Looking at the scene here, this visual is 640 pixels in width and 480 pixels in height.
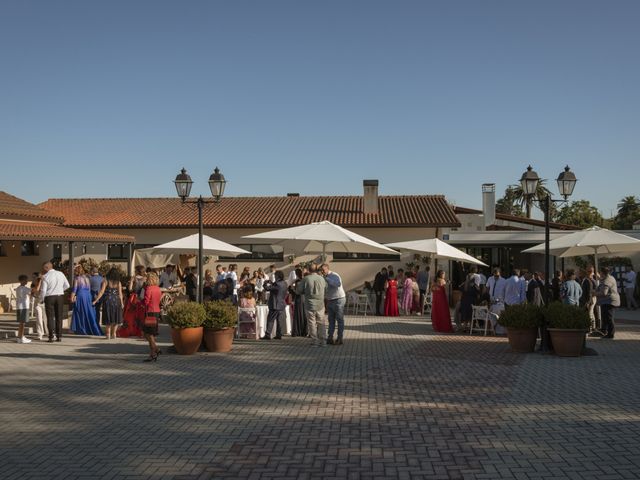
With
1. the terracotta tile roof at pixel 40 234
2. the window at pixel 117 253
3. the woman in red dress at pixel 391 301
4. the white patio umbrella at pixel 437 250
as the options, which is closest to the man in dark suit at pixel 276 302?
the white patio umbrella at pixel 437 250

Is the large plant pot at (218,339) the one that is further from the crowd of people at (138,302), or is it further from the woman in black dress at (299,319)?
the woman in black dress at (299,319)

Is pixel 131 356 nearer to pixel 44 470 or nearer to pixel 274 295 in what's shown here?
pixel 274 295

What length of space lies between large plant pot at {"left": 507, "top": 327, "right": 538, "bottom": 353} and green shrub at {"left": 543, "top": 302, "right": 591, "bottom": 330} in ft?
1.42

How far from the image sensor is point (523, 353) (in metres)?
12.5

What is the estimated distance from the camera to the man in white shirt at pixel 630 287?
24.0m

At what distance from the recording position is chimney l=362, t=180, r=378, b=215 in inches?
1187

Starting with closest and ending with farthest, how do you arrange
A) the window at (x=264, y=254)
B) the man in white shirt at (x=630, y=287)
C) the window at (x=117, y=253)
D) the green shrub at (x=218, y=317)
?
the green shrub at (x=218, y=317) → the man in white shirt at (x=630, y=287) → the window at (x=264, y=254) → the window at (x=117, y=253)

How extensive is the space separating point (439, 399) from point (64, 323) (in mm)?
12220

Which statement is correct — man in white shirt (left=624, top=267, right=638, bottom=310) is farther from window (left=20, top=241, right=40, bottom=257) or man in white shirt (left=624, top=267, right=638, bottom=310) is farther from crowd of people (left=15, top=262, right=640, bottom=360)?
window (left=20, top=241, right=40, bottom=257)

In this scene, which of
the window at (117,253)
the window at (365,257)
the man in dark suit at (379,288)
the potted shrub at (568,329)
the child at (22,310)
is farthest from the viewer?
the window at (117,253)

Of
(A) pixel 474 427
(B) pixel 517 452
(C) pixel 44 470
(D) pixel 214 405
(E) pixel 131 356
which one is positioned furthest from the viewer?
(E) pixel 131 356

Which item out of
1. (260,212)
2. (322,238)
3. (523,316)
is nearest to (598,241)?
(523,316)

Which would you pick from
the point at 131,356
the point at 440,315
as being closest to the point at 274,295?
the point at 131,356

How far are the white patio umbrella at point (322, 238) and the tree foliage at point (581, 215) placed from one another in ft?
129
